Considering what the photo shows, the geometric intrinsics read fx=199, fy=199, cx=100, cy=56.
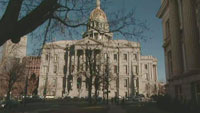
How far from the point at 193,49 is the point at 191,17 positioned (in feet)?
11.2

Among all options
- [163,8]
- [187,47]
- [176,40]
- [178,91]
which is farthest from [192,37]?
[163,8]

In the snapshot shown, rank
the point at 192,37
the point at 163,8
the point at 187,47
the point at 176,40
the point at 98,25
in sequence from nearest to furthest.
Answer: the point at 98,25, the point at 192,37, the point at 187,47, the point at 176,40, the point at 163,8

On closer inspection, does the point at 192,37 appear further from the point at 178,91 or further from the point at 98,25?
the point at 98,25

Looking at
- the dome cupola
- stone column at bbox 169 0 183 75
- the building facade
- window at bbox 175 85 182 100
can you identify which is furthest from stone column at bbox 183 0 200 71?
the dome cupola

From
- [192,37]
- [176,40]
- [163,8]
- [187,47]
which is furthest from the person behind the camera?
[163,8]

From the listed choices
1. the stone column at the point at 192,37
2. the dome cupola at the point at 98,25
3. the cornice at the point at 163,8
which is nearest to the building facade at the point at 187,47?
the stone column at the point at 192,37

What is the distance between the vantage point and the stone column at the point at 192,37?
19891 millimetres

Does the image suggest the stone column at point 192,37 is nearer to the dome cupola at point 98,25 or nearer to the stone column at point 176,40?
the stone column at point 176,40

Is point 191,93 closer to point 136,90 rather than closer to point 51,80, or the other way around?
point 136,90

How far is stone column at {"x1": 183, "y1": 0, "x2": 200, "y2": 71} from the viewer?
1989 centimetres

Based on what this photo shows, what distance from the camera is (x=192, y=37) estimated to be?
20391 millimetres

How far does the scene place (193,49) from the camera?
2020cm

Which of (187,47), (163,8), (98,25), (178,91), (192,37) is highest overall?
(163,8)

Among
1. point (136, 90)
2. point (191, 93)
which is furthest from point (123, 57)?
point (191, 93)
